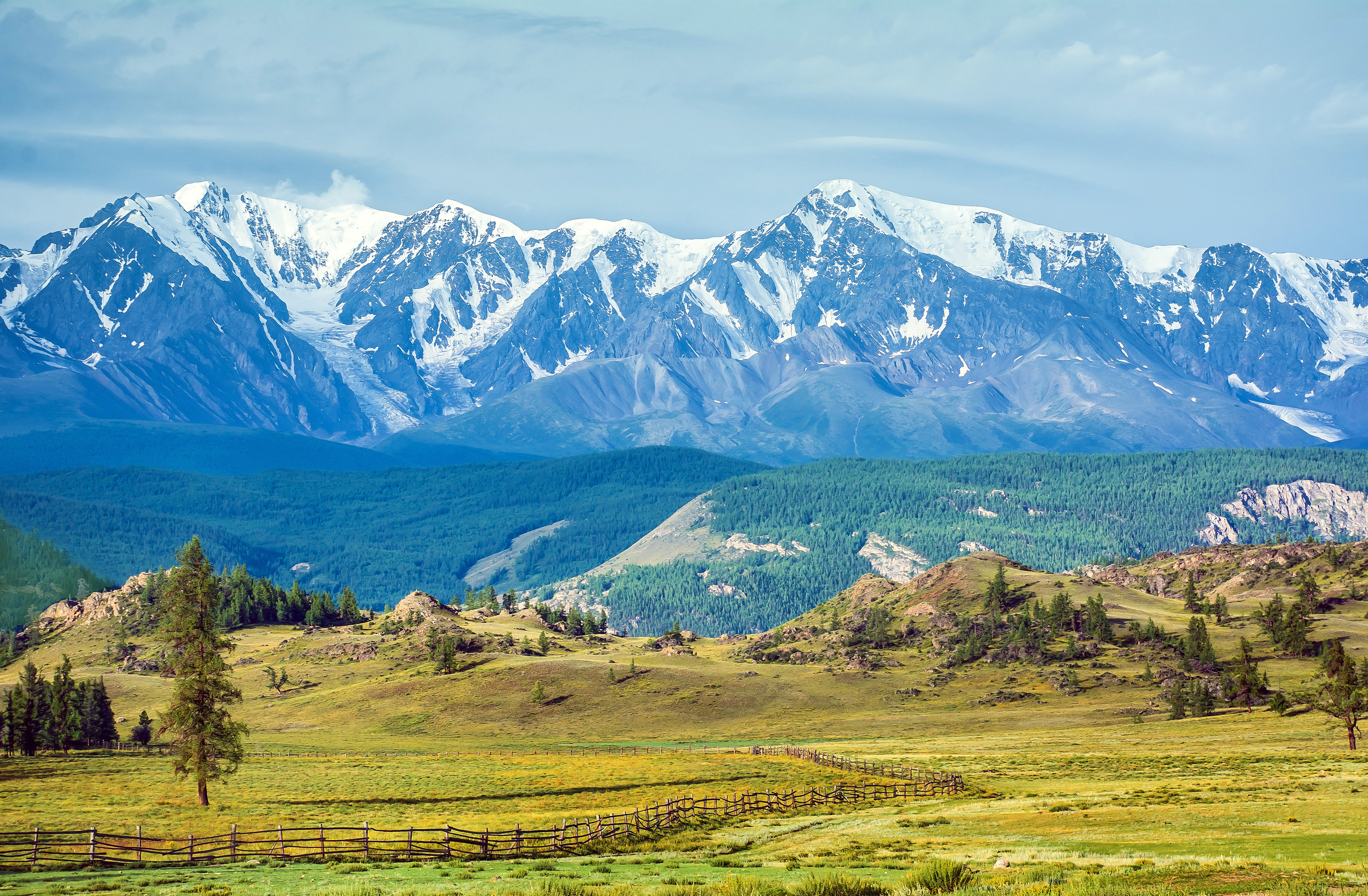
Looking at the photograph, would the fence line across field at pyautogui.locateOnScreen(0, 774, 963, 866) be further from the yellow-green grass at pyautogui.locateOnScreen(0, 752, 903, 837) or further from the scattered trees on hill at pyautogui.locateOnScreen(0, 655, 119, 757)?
the scattered trees on hill at pyautogui.locateOnScreen(0, 655, 119, 757)

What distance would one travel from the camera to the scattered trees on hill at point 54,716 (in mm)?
133125

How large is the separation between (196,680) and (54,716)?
70.3m

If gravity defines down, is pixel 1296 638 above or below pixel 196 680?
below

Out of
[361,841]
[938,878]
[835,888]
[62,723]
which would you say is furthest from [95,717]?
[938,878]

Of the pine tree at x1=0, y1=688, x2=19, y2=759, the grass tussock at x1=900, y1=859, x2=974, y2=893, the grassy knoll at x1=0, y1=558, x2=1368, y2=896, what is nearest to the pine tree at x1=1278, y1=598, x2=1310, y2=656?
the grassy knoll at x1=0, y1=558, x2=1368, y2=896

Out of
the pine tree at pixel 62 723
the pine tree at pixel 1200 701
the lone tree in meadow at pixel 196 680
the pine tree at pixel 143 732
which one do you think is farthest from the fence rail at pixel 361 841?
the pine tree at pixel 1200 701

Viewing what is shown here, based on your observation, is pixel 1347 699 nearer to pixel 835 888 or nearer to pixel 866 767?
pixel 866 767

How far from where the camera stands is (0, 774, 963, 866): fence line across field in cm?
5794

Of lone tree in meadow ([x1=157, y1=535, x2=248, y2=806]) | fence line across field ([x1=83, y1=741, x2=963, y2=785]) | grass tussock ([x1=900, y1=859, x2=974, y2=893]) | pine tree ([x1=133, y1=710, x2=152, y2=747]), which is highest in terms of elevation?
lone tree in meadow ([x1=157, y1=535, x2=248, y2=806])

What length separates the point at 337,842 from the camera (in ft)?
206

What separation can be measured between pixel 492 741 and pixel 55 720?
183 ft

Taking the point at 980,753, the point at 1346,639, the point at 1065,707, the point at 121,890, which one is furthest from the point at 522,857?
the point at 1346,639

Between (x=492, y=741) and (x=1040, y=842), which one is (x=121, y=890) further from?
(x=492, y=741)

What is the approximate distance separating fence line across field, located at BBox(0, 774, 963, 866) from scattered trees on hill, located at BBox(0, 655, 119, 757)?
77375 millimetres
